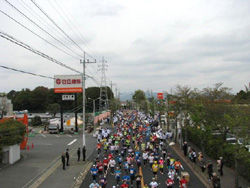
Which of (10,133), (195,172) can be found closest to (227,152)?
(195,172)

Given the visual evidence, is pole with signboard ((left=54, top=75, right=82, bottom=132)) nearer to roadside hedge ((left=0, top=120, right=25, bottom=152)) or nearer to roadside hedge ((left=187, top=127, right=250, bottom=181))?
roadside hedge ((left=0, top=120, right=25, bottom=152))

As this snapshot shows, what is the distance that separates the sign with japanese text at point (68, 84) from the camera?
3822 centimetres

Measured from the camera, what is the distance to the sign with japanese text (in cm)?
3822

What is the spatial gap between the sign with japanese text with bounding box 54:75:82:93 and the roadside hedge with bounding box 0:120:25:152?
16.9 m

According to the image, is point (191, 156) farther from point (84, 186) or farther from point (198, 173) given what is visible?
point (84, 186)

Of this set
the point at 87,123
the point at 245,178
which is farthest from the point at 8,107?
the point at 245,178

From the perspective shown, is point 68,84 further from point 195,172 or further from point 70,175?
Result: point 195,172

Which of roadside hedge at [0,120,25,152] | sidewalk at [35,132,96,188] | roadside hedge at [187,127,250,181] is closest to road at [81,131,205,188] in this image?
sidewalk at [35,132,96,188]

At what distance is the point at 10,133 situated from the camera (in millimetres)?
19906

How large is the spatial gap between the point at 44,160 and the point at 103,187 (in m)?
10.6

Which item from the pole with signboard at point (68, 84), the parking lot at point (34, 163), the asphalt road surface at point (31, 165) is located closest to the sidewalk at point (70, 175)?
the parking lot at point (34, 163)

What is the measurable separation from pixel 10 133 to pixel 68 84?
1913 cm

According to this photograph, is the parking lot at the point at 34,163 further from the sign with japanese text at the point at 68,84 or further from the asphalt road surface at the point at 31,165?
the sign with japanese text at the point at 68,84

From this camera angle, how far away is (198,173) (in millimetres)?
17453
